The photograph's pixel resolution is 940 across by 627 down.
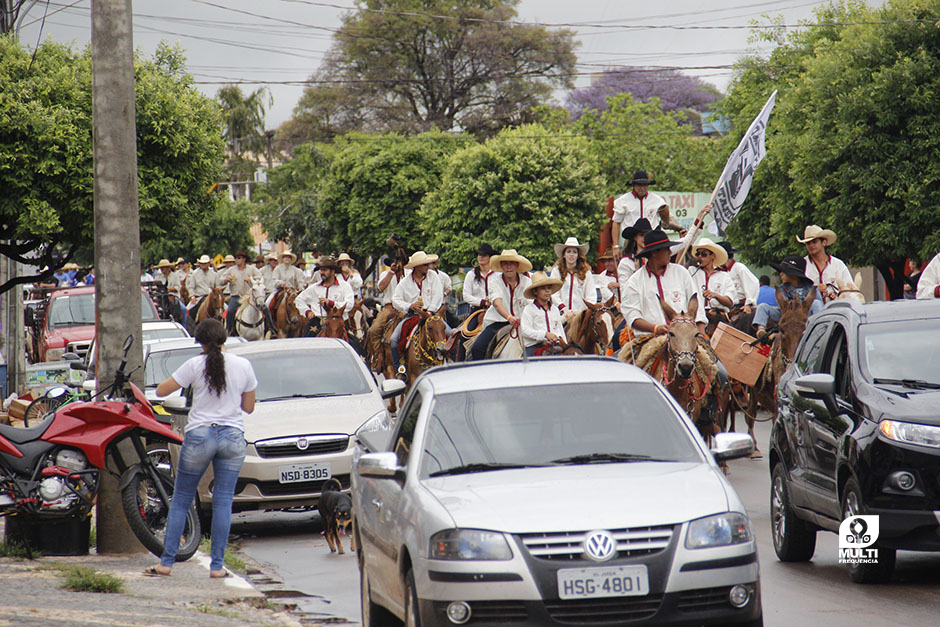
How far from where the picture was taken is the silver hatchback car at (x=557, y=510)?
6.12 meters

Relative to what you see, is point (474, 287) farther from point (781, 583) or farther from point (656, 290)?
point (781, 583)

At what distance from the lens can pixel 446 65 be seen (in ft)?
251

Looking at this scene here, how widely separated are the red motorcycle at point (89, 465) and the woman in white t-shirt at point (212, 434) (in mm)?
559

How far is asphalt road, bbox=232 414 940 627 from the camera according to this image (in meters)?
8.41

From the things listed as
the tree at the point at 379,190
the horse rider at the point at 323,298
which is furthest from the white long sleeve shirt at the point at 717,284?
the tree at the point at 379,190

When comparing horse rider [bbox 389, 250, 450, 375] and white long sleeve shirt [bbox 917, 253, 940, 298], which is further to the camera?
horse rider [bbox 389, 250, 450, 375]

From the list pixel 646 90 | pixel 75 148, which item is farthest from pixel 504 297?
pixel 646 90

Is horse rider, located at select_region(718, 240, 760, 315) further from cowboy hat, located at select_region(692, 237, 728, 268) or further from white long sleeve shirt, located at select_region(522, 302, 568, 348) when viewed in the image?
white long sleeve shirt, located at select_region(522, 302, 568, 348)

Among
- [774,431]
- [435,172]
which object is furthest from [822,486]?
[435,172]

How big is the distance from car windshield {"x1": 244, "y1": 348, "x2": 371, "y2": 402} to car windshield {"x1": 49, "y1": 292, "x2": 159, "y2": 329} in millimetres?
15941

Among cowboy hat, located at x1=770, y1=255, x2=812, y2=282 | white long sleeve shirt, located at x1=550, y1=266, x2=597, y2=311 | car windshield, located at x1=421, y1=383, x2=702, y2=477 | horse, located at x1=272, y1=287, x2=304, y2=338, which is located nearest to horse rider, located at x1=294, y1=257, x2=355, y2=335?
horse, located at x1=272, y1=287, x2=304, y2=338

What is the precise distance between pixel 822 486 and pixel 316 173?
233ft

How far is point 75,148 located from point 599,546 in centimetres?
1675

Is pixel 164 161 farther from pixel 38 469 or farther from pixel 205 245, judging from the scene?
pixel 205 245
